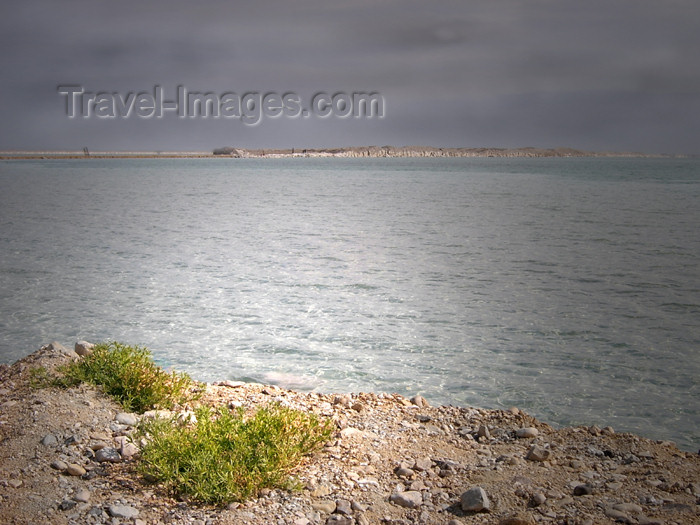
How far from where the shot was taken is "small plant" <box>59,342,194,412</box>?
19.6 feet

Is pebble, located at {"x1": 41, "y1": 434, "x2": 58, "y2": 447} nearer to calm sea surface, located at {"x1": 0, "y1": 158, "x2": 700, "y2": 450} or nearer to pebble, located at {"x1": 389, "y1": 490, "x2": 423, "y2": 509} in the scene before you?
pebble, located at {"x1": 389, "y1": 490, "x2": 423, "y2": 509}

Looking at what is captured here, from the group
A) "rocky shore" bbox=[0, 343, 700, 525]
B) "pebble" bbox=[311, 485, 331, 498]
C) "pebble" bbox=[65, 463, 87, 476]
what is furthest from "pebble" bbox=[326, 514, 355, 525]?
"pebble" bbox=[65, 463, 87, 476]

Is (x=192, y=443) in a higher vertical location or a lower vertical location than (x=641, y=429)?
higher

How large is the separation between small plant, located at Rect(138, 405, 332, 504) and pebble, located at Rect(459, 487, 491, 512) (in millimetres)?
1310

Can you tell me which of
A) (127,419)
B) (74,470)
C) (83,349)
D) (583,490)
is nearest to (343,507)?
(583,490)

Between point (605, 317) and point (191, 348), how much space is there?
24.1 feet

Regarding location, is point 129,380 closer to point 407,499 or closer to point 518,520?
point 407,499

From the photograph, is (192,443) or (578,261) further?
(578,261)

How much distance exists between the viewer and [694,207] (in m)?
35.7

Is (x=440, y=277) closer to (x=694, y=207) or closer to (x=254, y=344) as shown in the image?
(x=254, y=344)

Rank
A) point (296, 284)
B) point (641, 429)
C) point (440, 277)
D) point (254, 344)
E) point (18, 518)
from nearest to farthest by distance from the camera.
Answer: point (18, 518) < point (641, 429) < point (254, 344) < point (296, 284) < point (440, 277)

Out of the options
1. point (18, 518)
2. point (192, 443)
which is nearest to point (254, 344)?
point (192, 443)

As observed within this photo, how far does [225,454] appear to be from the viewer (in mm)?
4637

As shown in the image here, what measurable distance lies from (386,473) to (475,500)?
88 cm
